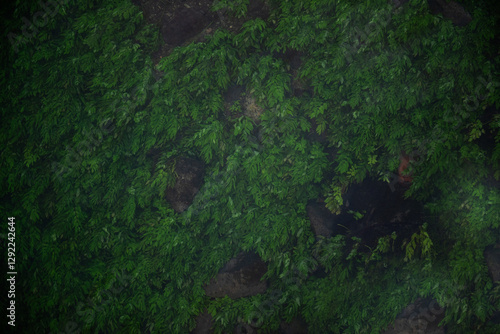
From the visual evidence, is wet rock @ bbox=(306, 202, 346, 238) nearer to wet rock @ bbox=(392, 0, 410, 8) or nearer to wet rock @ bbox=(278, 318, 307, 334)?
wet rock @ bbox=(278, 318, 307, 334)

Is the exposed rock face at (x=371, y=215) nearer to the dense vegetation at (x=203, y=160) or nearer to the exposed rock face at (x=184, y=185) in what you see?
the dense vegetation at (x=203, y=160)

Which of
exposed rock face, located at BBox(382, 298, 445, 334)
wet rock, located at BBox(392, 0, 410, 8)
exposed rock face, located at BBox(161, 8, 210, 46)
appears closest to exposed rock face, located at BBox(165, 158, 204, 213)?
exposed rock face, located at BBox(161, 8, 210, 46)

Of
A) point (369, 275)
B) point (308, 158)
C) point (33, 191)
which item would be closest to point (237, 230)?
point (308, 158)

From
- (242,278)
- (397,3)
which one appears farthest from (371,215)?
(397,3)

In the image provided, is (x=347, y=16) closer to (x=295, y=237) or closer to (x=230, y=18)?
(x=230, y=18)

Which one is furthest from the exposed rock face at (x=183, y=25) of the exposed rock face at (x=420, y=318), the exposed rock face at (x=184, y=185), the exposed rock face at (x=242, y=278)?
the exposed rock face at (x=420, y=318)

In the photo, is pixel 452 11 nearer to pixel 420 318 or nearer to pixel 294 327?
pixel 420 318
